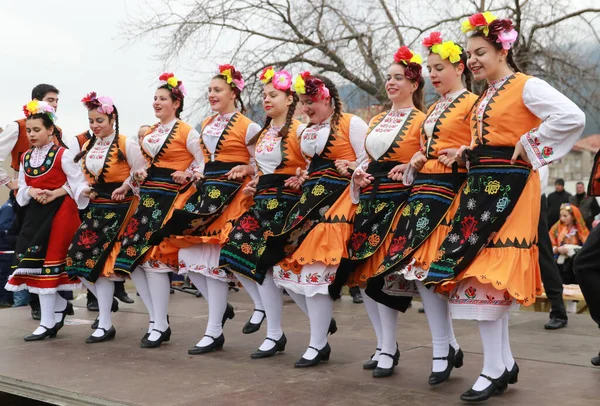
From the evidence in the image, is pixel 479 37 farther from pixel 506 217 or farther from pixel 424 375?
pixel 424 375

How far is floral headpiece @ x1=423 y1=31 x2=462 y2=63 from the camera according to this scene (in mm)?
3980

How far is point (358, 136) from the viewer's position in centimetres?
459

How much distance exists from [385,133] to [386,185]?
0.96ft

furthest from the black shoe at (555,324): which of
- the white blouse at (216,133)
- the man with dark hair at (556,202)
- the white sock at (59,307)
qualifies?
the man with dark hair at (556,202)

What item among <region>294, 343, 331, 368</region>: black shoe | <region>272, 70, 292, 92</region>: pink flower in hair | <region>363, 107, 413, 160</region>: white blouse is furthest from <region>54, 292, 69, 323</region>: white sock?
<region>363, 107, 413, 160</region>: white blouse

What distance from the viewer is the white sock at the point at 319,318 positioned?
14.6ft

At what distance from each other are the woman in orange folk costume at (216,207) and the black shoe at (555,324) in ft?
7.61

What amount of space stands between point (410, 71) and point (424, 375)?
1.67 meters

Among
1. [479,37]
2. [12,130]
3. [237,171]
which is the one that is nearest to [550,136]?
[479,37]

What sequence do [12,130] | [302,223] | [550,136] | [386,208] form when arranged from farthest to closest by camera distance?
[12,130]
[302,223]
[386,208]
[550,136]

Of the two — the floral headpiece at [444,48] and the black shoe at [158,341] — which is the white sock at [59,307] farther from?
the floral headpiece at [444,48]

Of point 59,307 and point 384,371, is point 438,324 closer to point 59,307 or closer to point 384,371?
point 384,371

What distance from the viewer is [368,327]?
19.7ft

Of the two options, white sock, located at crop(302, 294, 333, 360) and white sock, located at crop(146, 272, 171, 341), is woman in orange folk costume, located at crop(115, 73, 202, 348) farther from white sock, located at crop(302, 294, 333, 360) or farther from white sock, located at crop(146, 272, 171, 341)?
white sock, located at crop(302, 294, 333, 360)
